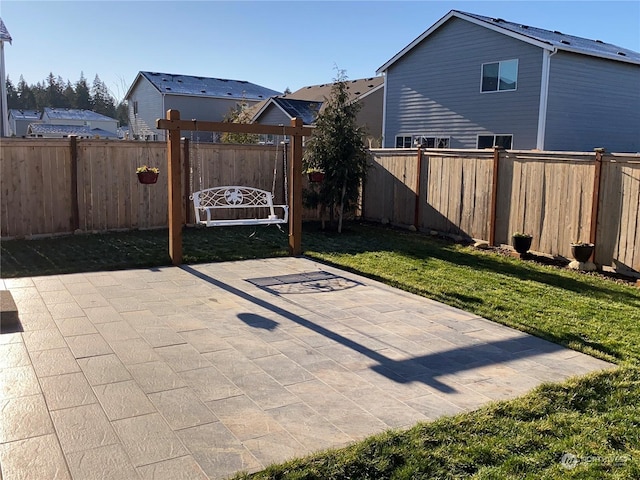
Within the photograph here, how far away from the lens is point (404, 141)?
18422mm

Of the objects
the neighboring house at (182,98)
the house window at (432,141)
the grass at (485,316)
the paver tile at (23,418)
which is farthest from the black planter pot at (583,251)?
the neighboring house at (182,98)

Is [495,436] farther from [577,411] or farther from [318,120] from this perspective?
[318,120]

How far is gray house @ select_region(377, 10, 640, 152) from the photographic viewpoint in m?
14.7

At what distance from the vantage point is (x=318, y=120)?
419 inches

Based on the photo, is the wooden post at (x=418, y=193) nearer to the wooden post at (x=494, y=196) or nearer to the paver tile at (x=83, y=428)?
the wooden post at (x=494, y=196)

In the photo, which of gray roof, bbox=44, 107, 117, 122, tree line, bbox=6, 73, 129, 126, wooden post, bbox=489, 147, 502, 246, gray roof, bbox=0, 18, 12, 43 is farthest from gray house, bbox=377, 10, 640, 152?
tree line, bbox=6, 73, 129, 126

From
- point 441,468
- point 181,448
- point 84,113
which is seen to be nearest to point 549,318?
point 441,468

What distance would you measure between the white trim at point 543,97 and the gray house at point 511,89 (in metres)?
0.02

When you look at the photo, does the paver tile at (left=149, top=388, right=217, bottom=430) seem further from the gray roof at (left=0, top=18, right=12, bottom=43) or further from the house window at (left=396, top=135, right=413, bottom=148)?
the house window at (left=396, top=135, right=413, bottom=148)

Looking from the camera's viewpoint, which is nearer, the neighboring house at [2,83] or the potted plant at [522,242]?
the potted plant at [522,242]

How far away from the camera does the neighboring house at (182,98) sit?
28.0 meters

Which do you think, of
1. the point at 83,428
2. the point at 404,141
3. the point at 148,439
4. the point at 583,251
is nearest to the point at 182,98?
the point at 404,141

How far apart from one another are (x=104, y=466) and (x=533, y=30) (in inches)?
673

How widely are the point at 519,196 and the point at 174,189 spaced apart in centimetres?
518
